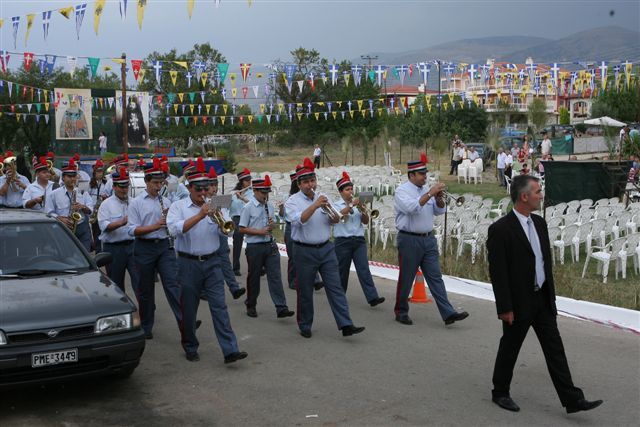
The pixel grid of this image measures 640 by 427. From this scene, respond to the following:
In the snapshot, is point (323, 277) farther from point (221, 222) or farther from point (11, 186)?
point (11, 186)

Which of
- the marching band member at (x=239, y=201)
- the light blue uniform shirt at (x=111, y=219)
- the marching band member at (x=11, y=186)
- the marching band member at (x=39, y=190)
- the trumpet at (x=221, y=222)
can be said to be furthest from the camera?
the marching band member at (x=11, y=186)

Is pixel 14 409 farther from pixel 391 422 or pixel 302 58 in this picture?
pixel 302 58

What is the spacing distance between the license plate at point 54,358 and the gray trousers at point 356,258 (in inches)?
184

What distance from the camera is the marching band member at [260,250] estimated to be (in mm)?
9719

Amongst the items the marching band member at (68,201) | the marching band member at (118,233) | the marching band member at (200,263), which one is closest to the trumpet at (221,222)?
the marching band member at (200,263)

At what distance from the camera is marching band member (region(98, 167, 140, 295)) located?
8805 millimetres

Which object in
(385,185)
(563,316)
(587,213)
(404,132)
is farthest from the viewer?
(404,132)

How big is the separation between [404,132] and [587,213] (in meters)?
43.2

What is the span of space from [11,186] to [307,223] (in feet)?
21.2

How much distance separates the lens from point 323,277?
27.9 ft

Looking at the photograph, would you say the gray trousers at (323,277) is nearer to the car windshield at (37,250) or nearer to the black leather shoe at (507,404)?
the car windshield at (37,250)

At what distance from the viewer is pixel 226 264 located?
10906 mm

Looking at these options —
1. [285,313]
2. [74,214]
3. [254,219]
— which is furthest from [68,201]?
[285,313]

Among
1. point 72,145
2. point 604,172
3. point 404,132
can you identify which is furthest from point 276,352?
point 404,132
